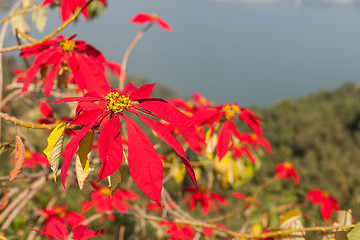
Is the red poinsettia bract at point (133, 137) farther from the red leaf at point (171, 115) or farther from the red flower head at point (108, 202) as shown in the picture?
the red flower head at point (108, 202)

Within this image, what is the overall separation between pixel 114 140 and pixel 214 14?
130m

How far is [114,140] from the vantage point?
350 mm

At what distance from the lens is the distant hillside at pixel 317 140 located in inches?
455

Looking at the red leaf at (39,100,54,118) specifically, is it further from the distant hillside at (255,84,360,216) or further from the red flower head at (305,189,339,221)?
the distant hillside at (255,84,360,216)

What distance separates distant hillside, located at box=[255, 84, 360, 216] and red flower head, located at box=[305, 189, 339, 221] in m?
8.93

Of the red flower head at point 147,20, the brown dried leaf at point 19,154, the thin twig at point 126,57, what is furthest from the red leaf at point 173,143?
the red flower head at point 147,20

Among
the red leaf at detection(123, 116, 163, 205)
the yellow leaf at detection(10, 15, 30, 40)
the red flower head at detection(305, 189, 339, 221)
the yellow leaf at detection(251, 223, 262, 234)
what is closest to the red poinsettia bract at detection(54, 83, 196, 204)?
the red leaf at detection(123, 116, 163, 205)

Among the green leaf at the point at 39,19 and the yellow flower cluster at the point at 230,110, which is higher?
the green leaf at the point at 39,19

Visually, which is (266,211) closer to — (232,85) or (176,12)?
(232,85)

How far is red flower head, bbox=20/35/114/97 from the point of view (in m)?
0.62

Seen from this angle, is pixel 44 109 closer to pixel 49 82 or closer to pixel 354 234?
pixel 49 82

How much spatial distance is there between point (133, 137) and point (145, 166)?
0.15 feet

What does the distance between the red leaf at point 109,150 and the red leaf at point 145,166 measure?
18 millimetres

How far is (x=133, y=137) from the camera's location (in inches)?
13.9
